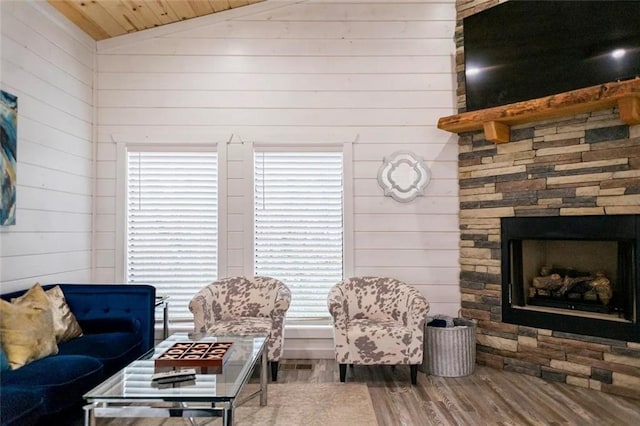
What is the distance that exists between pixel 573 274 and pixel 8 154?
4565mm

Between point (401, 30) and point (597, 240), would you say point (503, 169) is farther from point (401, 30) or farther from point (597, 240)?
point (401, 30)

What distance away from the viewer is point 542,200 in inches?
149

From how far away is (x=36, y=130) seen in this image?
350 centimetres

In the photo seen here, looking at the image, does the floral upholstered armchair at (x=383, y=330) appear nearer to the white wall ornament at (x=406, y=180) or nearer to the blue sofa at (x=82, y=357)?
the white wall ornament at (x=406, y=180)

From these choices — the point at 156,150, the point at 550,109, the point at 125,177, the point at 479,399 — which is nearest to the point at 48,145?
the point at 125,177

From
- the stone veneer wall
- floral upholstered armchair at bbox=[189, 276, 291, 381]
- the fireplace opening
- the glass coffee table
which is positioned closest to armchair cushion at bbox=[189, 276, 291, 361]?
floral upholstered armchair at bbox=[189, 276, 291, 381]

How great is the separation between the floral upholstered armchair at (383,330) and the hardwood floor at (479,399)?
23cm

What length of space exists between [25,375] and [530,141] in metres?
4.02

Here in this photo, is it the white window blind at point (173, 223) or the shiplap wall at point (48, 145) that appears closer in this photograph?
the shiplap wall at point (48, 145)

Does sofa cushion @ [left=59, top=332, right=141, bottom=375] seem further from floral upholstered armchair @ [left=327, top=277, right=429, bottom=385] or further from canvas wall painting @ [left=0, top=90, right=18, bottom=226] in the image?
floral upholstered armchair @ [left=327, top=277, right=429, bottom=385]

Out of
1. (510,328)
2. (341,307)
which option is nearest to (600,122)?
(510,328)

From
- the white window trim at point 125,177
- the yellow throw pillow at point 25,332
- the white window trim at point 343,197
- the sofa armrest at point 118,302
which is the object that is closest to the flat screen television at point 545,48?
the white window trim at point 343,197

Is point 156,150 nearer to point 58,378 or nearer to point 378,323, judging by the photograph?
point 58,378

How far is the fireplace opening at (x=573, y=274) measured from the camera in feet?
11.0
